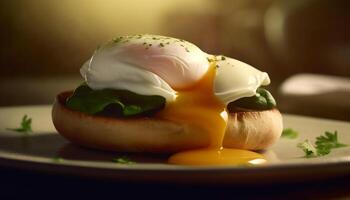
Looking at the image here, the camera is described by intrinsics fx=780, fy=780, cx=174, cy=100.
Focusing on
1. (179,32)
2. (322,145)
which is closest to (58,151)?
(322,145)

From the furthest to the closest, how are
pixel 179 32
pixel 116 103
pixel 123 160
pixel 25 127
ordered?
pixel 179 32
pixel 25 127
pixel 116 103
pixel 123 160

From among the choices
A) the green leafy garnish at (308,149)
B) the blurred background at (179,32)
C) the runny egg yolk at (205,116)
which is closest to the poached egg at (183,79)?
the runny egg yolk at (205,116)

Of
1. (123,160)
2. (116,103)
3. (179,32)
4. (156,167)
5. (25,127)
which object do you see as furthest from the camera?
(179,32)

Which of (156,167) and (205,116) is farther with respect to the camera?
(205,116)

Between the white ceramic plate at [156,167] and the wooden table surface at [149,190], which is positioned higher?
the white ceramic plate at [156,167]

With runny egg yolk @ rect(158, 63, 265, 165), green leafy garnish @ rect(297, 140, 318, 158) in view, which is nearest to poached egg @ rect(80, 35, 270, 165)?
runny egg yolk @ rect(158, 63, 265, 165)

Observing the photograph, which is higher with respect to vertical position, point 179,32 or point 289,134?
point 179,32

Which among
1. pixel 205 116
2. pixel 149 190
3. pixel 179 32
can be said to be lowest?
pixel 149 190

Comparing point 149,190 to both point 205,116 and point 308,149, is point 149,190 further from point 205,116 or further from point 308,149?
point 308,149

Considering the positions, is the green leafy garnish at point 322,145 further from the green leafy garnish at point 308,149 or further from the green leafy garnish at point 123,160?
the green leafy garnish at point 123,160
